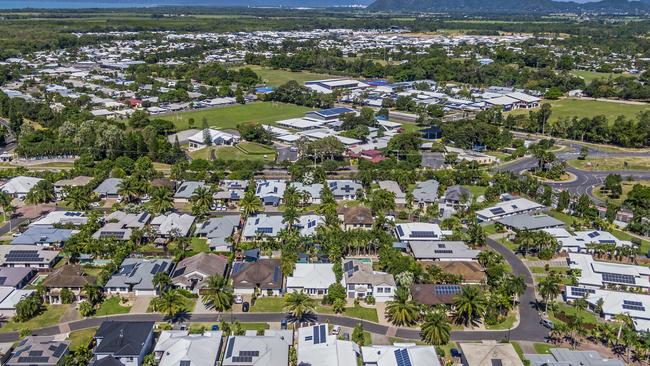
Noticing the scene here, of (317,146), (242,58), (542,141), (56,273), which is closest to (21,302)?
(56,273)

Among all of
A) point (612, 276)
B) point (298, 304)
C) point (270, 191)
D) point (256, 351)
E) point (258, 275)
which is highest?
point (298, 304)

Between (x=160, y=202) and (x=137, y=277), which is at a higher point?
(x=160, y=202)

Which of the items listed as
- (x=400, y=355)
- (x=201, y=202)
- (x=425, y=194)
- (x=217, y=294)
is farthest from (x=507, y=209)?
(x=217, y=294)

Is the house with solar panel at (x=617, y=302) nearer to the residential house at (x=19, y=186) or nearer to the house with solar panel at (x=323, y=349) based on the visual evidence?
the house with solar panel at (x=323, y=349)

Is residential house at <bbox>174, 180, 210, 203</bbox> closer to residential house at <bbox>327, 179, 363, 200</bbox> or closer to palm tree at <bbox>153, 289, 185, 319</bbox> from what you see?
residential house at <bbox>327, 179, 363, 200</bbox>

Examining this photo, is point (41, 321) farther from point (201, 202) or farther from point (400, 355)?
point (400, 355)

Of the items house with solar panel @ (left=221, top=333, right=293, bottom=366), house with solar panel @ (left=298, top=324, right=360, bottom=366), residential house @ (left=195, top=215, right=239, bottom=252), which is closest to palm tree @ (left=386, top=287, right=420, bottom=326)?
house with solar panel @ (left=298, top=324, right=360, bottom=366)
